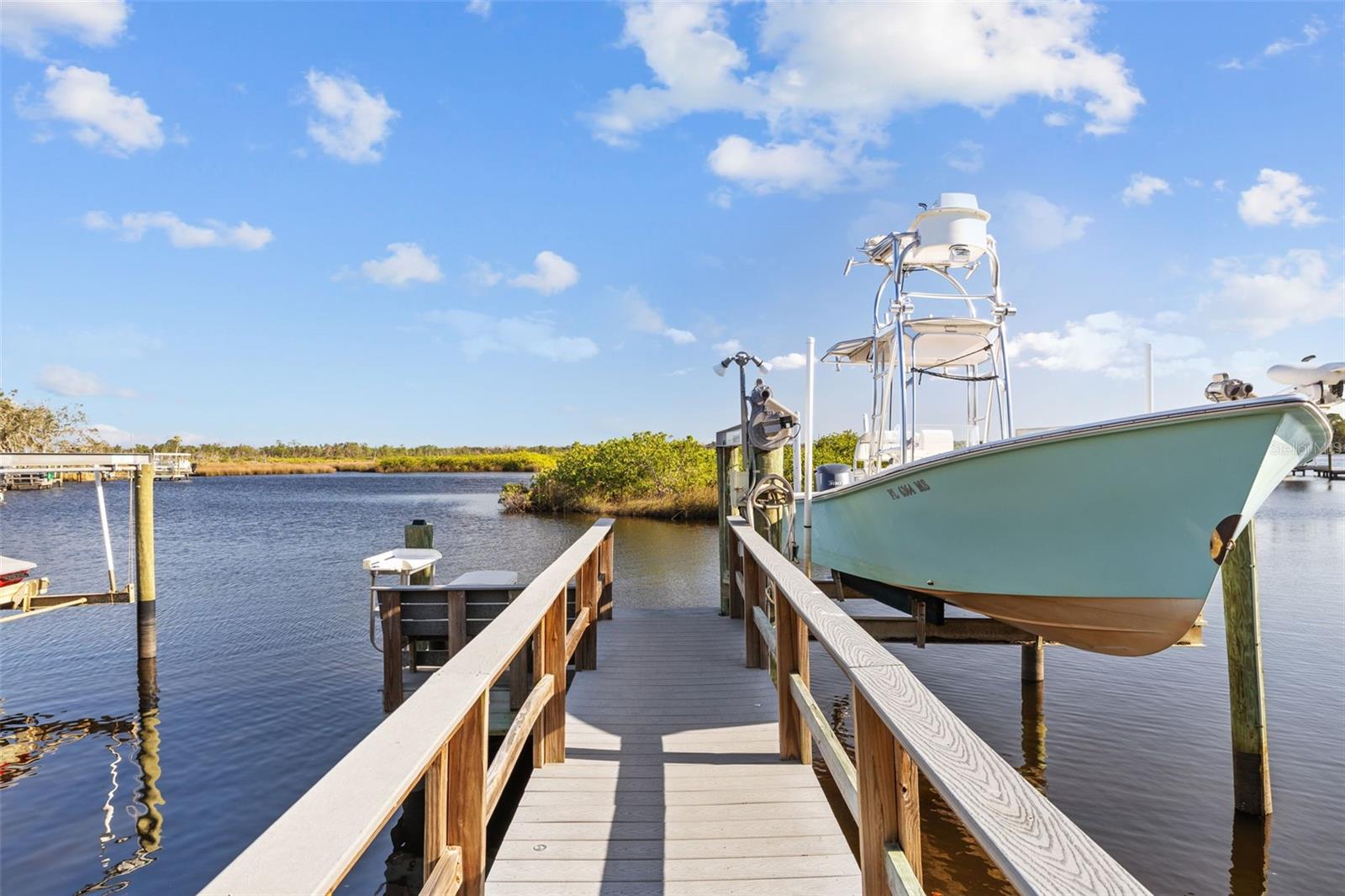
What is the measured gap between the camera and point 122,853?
5625 mm

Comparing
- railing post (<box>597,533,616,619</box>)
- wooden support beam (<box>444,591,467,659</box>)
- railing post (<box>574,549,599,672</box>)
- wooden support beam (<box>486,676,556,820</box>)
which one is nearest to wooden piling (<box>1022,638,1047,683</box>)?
railing post (<box>597,533,616,619</box>)

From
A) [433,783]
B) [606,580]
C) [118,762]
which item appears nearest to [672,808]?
[433,783]

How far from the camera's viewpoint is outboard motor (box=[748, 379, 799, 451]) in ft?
25.5

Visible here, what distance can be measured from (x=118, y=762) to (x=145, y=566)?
283 cm

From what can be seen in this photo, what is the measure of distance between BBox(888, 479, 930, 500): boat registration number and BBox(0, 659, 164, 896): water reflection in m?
5.94

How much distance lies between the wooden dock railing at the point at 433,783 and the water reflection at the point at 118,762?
4230 mm

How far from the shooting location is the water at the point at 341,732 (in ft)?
18.4

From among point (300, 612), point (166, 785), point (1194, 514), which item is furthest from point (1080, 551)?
point (300, 612)

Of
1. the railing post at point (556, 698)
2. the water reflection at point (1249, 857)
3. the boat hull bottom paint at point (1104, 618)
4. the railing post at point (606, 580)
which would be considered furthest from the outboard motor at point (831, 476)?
the railing post at point (556, 698)

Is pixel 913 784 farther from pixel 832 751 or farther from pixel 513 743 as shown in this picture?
pixel 513 743

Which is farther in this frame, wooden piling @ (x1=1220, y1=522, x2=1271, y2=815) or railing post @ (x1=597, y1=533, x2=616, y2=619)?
railing post @ (x1=597, y1=533, x2=616, y2=619)

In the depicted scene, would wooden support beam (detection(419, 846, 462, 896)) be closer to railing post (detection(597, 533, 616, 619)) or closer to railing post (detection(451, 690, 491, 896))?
railing post (detection(451, 690, 491, 896))

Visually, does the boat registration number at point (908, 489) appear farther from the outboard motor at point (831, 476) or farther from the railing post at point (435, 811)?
the railing post at point (435, 811)

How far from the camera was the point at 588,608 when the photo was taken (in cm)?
530
